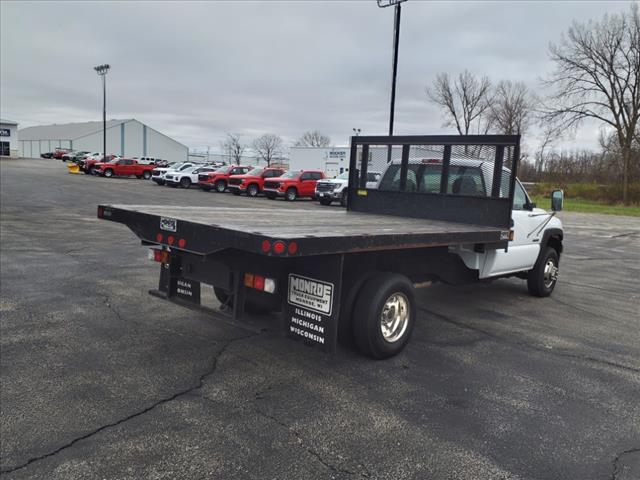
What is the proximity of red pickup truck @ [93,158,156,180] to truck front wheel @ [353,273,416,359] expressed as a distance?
1778 inches

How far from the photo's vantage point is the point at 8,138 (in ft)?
256

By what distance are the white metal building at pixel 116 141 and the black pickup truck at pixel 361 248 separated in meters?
102

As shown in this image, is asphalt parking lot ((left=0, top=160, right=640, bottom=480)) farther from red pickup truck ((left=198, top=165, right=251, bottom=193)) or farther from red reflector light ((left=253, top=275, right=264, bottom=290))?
red pickup truck ((left=198, top=165, right=251, bottom=193))

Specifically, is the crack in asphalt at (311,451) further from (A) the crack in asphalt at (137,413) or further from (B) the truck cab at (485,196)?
(B) the truck cab at (485,196)

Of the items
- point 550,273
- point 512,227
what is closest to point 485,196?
point 512,227

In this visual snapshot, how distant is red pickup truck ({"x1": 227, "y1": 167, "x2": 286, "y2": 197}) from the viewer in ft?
107

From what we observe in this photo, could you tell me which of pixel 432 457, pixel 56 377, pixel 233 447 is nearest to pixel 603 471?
pixel 432 457

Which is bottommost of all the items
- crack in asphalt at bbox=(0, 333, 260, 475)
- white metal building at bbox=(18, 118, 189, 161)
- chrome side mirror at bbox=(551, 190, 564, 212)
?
crack in asphalt at bbox=(0, 333, 260, 475)

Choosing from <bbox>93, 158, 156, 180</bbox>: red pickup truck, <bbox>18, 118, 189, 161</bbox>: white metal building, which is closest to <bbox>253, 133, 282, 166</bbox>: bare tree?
<bbox>18, 118, 189, 161</bbox>: white metal building

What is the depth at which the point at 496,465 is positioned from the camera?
3.17 meters

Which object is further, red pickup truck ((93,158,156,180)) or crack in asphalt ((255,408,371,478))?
red pickup truck ((93,158,156,180))

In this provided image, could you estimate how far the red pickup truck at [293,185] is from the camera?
3048 centimetres

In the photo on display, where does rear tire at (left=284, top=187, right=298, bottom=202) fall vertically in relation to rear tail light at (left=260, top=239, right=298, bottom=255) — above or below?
below

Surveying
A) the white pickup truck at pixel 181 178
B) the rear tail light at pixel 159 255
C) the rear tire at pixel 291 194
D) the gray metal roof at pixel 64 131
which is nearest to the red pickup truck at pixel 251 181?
the rear tire at pixel 291 194
